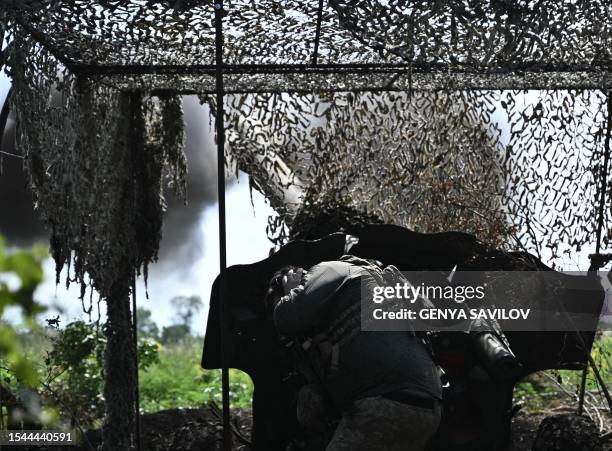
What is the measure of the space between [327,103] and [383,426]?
3.86 m

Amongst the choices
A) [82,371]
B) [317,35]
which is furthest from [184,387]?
[317,35]

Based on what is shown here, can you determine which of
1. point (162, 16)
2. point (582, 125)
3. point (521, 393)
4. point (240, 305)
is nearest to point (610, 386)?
point (521, 393)

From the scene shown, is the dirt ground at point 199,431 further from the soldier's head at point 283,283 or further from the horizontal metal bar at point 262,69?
the horizontal metal bar at point 262,69

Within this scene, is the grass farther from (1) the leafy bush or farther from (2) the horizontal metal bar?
(2) the horizontal metal bar

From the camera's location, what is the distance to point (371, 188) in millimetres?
6895

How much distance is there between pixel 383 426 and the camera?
3.60 m

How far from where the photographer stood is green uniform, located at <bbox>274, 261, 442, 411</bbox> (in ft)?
12.0

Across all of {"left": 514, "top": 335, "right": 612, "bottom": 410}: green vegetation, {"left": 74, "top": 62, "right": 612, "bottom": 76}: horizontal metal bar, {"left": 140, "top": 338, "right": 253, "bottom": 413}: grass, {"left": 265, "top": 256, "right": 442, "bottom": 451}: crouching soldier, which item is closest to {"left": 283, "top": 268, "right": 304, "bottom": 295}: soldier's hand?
{"left": 265, "top": 256, "right": 442, "bottom": 451}: crouching soldier

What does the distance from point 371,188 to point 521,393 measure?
4093 millimetres

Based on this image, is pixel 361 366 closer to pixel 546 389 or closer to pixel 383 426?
pixel 383 426

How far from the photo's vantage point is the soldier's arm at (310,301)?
12.3ft

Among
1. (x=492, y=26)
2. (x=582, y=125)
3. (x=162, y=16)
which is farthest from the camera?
(x=582, y=125)

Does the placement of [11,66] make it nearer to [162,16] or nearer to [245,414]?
[162,16]

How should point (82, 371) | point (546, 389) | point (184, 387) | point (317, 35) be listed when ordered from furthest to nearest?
point (184, 387)
point (546, 389)
point (82, 371)
point (317, 35)
